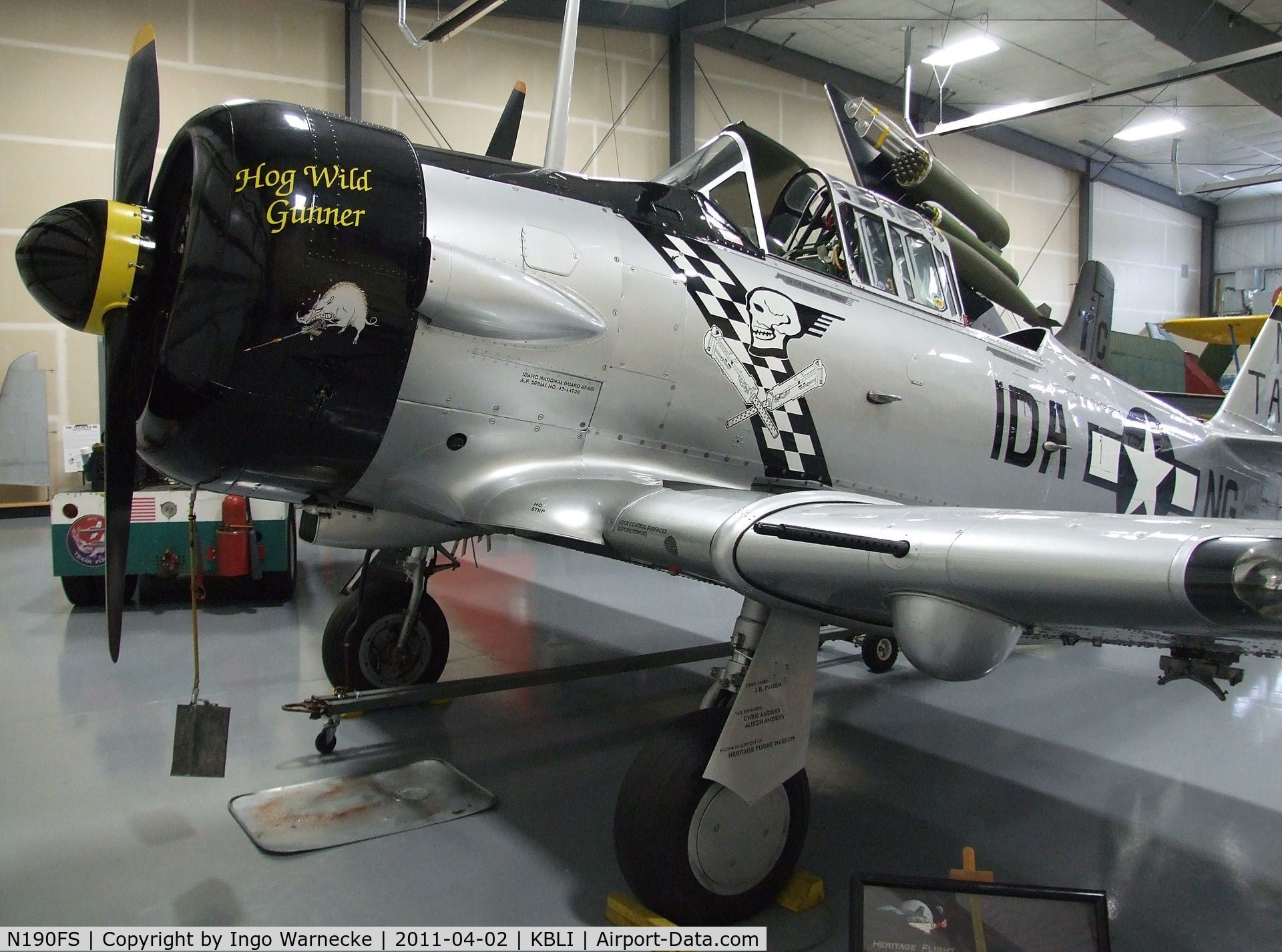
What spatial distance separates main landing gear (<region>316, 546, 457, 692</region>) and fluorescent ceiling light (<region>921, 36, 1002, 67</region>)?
11.2 meters

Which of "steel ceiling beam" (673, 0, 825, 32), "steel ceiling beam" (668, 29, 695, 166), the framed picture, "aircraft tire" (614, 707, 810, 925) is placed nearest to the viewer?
the framed picture

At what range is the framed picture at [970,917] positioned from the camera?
6.32 ft

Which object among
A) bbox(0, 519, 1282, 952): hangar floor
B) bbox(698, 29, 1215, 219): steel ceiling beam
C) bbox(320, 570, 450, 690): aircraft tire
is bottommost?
bbox(0, 519, 1282, 952): hangar floor

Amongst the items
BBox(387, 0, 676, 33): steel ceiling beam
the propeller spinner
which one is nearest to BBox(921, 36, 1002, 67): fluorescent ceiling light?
BBox(387, 0, 676, 33): steel ceiling beam

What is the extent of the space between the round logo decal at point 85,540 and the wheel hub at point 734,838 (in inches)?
196

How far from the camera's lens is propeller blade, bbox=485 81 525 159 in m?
4.57

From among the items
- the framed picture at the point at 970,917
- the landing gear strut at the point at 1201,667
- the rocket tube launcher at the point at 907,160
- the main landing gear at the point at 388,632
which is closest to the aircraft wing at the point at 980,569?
the landing gear strut at the point at 1201,667

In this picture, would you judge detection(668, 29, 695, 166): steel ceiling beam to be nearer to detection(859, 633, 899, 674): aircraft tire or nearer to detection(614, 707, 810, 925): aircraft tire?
detection(859, 633, 899, 674): aircraft tire

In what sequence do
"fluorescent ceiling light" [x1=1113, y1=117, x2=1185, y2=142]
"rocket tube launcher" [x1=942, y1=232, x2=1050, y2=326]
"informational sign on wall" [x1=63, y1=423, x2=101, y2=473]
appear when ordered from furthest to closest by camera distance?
1. "fluorescent ceiling light" [x1=1113, y1=117, x2=1185, y2=142]
2. "informational sign on wall" [x1=63, y1=423, x2=101, y2=473]
3. "rocket tube launcher" [x1=942, y1=232, x2=1050, y2=326]

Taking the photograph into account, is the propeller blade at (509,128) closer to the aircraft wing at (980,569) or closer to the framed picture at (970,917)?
the aircraft wing at (980,569)

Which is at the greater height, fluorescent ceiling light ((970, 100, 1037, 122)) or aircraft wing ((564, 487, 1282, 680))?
fluorescent ceiling light ((970, 100, 1037, 122))

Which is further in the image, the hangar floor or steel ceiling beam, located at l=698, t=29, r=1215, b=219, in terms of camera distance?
steel ceiling beam, located at l=698, t=29, r=1215, b=219

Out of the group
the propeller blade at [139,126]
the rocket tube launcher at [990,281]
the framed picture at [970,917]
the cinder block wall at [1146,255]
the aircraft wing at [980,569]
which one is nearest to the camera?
the aircraft wing at [980,569]

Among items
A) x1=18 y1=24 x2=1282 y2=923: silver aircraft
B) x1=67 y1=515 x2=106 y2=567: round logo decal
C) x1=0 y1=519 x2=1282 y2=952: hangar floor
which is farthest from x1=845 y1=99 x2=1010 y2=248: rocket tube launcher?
x1=67 y1=515 x2=106 y2=567: round logo decal
